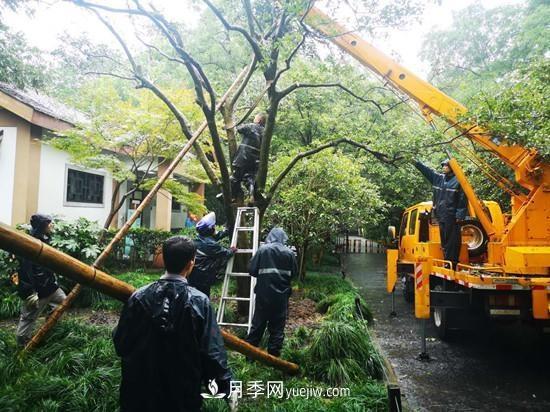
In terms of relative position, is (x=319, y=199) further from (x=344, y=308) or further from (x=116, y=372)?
(x=116, y=372)

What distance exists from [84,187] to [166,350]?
10.8 meters

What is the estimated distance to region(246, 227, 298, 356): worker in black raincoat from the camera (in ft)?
15.1

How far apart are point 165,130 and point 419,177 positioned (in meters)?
10.5

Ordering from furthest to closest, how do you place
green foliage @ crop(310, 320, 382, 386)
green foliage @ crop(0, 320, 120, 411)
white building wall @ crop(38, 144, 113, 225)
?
white building wall @ crop(38, 144, 113, 225) → green foliage @ crop(310, 320, 382, 386) → green foliage @ crop(0, 320, 120, 411)

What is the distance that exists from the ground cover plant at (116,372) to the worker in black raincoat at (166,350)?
62.4 inches

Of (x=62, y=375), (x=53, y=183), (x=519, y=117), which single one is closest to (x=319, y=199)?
(x=519, y=117)

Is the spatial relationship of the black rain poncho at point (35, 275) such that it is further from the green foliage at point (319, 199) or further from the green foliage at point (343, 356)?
the green foliage at point (319, 199)

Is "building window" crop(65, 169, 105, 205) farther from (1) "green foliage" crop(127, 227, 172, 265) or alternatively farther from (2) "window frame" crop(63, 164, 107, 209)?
(1) "green foliage" crop(127, 227, 172, 265)

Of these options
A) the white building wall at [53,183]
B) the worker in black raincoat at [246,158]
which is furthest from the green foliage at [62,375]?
the white building wall at [53,183]

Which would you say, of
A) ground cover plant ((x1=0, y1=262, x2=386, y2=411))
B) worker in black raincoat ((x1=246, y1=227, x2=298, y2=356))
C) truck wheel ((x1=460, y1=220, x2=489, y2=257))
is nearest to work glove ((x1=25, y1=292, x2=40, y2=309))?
ground cover plant ((x1=0, y1=262, x2=386, y2=411))

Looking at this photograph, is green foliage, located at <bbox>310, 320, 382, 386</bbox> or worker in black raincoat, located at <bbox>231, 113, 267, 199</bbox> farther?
worker in black raincoat, located at <bbox>231, 113, 267, 199</bbox>

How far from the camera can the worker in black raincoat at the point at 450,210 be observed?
5.91m

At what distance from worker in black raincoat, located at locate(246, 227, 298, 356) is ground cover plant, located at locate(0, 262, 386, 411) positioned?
1.18 feet

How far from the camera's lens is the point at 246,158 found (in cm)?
631
